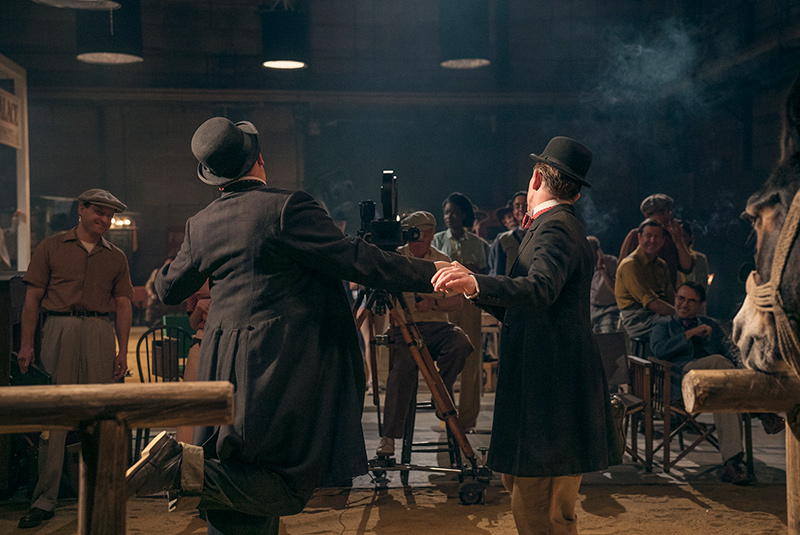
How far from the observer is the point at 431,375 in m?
4.36

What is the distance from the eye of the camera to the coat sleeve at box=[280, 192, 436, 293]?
2676mm

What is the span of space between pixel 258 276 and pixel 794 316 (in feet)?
5.60

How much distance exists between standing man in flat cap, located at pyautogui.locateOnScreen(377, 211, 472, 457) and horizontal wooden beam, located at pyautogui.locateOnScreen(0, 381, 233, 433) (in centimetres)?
261

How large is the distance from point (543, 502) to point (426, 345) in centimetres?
233

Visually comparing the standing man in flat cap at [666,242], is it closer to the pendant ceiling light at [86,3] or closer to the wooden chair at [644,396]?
the wooden chair at [644,396]

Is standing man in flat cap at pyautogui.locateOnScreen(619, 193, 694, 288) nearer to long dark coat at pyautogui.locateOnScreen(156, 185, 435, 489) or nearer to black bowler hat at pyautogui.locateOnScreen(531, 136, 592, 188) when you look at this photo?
black bowler hat at pyautogui.locateOnScreen(531, 136, 592, 188)

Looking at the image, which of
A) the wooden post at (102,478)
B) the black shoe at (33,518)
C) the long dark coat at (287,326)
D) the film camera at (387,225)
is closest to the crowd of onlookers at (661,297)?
the film camera at (387,225)

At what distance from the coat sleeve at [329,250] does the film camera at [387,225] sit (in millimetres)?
1163

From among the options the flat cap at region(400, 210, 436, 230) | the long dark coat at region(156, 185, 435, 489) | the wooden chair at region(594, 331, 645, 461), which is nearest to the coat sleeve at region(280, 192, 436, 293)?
the long dark coat at region(156, 185, 435, 489)

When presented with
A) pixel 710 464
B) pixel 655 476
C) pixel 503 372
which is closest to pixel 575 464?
pixel 503 372

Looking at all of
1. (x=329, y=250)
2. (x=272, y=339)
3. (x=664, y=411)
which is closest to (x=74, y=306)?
(x=272, y=339)

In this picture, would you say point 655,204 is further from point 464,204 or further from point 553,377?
point 553,377

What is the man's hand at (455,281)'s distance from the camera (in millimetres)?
2598

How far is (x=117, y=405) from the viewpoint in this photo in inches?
82.7
